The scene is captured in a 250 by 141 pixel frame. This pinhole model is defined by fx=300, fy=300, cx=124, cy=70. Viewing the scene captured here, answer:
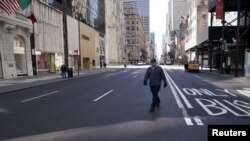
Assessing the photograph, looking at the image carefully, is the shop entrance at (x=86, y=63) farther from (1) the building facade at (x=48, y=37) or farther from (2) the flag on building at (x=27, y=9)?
(2) the flag on building at (x=27, y=9)

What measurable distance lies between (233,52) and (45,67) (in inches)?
1243

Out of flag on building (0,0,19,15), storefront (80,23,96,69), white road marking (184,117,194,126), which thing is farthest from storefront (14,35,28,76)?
white road marking (184,117,194,126)

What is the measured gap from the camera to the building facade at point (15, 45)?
102 feet

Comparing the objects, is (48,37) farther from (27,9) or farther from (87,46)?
(87,46)

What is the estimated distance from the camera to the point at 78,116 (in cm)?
968

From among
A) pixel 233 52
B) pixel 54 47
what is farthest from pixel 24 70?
pixel 233 52

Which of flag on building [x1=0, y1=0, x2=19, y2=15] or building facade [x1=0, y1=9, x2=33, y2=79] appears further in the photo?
building facade [x1=0, y1=9, x2=33, y2=79]

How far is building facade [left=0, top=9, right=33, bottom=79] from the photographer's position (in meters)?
31.1

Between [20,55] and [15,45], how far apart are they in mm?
1818

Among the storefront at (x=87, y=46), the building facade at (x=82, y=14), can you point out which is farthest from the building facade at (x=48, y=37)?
the storefront at (x=87, y=46)

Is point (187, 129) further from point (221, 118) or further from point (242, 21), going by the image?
point (242, 21)

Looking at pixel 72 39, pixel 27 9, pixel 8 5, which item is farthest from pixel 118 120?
pixel 72 39

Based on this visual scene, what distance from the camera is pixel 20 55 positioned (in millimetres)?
35750

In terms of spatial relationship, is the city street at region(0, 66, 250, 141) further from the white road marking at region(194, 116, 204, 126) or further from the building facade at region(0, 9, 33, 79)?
the building facade at region(0, 9, 33, 79)
